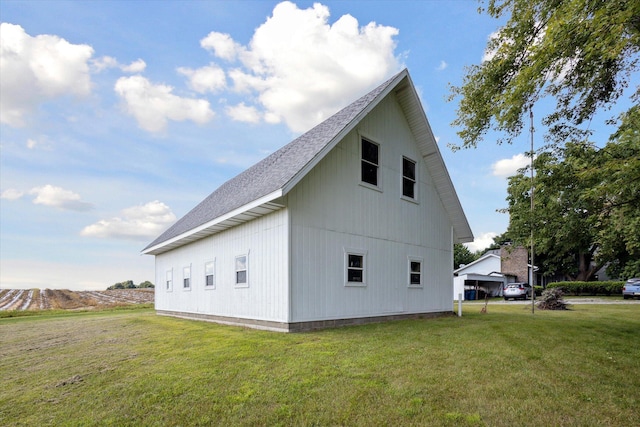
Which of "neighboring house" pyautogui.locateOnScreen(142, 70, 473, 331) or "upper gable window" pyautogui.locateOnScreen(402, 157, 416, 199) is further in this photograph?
"upper gable window" pyautogui.locateOnScreen(402, 157, 416, 199)

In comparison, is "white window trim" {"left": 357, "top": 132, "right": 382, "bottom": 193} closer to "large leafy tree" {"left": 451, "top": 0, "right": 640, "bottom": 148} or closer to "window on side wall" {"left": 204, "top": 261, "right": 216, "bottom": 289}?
"large leafy tree" {"left": 451, "top": 0, "right": 640, "bottom": 148}

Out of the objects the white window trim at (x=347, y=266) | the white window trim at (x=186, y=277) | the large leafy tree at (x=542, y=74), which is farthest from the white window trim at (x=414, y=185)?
the white window trim at (x=186, y=277)

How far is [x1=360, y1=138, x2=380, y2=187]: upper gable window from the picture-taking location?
11484mm

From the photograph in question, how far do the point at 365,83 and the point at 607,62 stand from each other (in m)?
9.85

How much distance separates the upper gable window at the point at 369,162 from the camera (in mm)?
11484

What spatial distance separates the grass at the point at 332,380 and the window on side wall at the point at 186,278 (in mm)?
6388

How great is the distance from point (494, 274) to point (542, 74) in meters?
33.4

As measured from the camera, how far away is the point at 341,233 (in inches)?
416

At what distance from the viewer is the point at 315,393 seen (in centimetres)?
479

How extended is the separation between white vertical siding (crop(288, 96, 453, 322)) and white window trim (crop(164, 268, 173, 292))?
10173 mm

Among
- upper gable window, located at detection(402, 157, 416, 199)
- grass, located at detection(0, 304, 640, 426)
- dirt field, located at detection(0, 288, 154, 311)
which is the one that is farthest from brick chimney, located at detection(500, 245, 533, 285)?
dirt field, located at detection(0, 288, 154, 311)

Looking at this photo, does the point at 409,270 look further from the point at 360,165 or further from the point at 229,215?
the point at 229,215

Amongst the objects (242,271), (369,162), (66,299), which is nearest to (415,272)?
(369,162)

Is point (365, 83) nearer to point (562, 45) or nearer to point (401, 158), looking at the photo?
point (401, 158)
